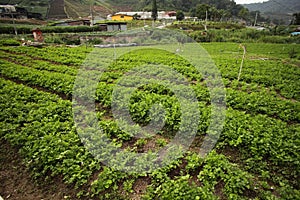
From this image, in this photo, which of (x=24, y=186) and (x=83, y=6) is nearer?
(x=24, y=186)

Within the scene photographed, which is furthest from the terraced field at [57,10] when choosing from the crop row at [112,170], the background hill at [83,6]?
the crop row at [112,170]

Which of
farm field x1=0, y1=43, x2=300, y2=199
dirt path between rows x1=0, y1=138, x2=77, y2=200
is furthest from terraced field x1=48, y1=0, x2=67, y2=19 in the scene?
dirt path between rows x1=0, y1=138, x2=77, y2=200

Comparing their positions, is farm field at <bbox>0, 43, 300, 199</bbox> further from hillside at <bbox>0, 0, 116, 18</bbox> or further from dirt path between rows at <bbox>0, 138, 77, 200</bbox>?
hillside at <bbox>0, 0, 116, 18</bbox>

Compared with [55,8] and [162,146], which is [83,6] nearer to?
[55,8]

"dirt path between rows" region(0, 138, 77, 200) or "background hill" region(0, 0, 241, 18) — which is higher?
"background hill" region(0, 0, 241, 18)

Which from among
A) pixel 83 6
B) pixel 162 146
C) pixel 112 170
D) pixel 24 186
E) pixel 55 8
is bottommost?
pixel 24 186

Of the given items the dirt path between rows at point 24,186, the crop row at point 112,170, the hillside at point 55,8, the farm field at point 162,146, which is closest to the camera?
the crop row at point 112,170

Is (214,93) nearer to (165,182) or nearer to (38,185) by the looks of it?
(165,182)

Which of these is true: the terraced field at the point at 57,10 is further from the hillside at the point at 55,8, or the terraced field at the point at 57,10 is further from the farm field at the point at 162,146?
the farm field at the point at 162,146

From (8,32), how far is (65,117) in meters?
40.5

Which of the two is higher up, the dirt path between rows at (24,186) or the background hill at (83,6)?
the background hill at (83,6)

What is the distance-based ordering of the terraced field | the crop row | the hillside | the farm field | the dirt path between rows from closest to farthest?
the crop row, the farm field, the dirt path between rows, the terraced field, the hillside

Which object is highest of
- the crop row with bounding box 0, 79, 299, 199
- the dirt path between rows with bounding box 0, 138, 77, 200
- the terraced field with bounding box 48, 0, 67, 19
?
the terraced field with bounding box 48, 0, 67, 19

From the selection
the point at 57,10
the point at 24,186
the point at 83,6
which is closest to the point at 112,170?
the point at 24,186
